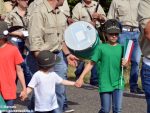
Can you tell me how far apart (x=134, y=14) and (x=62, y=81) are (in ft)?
13.6

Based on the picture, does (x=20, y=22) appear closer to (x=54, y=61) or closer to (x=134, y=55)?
(x=134, y=55)

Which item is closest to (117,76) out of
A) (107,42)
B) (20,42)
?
(107,42)

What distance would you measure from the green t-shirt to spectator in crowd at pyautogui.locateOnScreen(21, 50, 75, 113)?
715mm

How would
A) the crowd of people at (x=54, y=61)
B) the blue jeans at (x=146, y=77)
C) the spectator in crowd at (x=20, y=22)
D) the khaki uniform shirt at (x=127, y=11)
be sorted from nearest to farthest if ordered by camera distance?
the blue jeans at (x=146, y=77) < the crowd of people at (x=54, y=61) < the spectator in crowd at (x=20, y=22) < the khaki uniform shirt at (x=127, y=11)

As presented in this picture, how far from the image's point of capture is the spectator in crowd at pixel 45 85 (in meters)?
6.71

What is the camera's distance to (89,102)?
9898 millimetres

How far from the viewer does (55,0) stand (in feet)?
24.6

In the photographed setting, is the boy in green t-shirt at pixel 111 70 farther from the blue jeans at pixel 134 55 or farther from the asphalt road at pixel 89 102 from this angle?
the blue jeans at pixel 134 55

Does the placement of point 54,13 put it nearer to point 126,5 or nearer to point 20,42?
point 20,42

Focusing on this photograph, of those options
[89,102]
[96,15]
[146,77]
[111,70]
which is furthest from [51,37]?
[96,15]

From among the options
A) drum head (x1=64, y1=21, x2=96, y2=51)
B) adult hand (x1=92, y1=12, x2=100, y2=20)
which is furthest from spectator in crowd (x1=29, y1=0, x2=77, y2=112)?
adult hand (x1=92, y1=12, x2=100, y2=20)

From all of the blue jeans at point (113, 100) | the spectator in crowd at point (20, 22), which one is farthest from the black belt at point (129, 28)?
the blue jeans at point (113, 100)

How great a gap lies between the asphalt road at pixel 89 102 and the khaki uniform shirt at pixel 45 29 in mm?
1662

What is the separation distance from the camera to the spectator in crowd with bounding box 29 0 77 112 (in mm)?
7320
